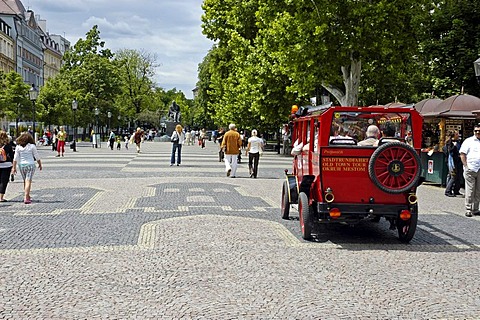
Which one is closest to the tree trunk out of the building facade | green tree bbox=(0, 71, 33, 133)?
green tree bbox=(0, 71, 33, 133)

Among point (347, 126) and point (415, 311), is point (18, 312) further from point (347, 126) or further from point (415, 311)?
point (347, 126)

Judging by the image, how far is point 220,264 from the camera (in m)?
8.31

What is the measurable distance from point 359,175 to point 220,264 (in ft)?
9.06

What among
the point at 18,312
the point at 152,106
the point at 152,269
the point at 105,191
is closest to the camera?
the point at 18,312

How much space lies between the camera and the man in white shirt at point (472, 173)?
13.9 metres

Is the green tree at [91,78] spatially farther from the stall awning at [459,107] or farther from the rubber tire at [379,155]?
the rubber tire at [379,155]

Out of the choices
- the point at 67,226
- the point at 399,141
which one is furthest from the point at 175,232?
the point at 399,141

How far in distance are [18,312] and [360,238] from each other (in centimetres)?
604

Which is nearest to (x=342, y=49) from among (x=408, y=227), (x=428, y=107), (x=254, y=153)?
(x=428, y=107)

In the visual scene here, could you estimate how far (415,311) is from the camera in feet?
21.0

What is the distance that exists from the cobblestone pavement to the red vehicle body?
492mm

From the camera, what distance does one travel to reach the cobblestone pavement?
6.43 m

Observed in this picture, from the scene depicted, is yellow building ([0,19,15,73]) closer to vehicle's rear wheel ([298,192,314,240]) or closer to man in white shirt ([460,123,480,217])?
man in white shirt ([460,123,480,217])

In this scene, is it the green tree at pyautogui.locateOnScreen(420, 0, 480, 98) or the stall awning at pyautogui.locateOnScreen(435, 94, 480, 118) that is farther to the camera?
the green tree at pyautogui.locateOnScreen(420, 0, 480, 98)
